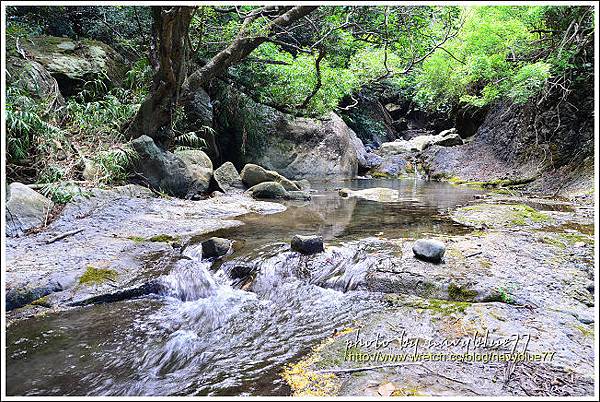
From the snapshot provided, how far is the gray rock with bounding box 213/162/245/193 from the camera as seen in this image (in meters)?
9.10

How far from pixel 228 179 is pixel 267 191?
1.21 metres

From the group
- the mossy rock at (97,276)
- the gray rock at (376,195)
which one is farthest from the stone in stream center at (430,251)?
the gray rock at (376,195)

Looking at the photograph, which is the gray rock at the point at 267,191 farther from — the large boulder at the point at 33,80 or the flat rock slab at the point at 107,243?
the large boulder at the point at 33,80

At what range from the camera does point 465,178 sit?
12836 millimetres

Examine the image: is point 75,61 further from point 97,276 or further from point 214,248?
point 97,276

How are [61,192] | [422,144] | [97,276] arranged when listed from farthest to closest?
1. [422,144]
2. [61,192]
3. [97,276]

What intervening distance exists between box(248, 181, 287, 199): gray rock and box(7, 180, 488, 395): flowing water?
402 centimetres

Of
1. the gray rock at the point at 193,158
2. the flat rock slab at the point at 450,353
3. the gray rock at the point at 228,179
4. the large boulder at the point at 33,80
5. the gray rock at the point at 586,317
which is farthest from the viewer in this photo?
the gray rock at the point at 228,179

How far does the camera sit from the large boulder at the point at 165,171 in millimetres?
7137

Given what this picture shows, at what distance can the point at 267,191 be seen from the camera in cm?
870

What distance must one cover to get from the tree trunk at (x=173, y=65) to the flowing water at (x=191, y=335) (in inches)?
124

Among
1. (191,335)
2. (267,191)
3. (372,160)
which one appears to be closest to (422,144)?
(372,160)

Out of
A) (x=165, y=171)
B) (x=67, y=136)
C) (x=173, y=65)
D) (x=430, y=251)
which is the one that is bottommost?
(x=430, y=251)

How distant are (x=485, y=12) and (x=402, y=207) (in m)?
6.13
